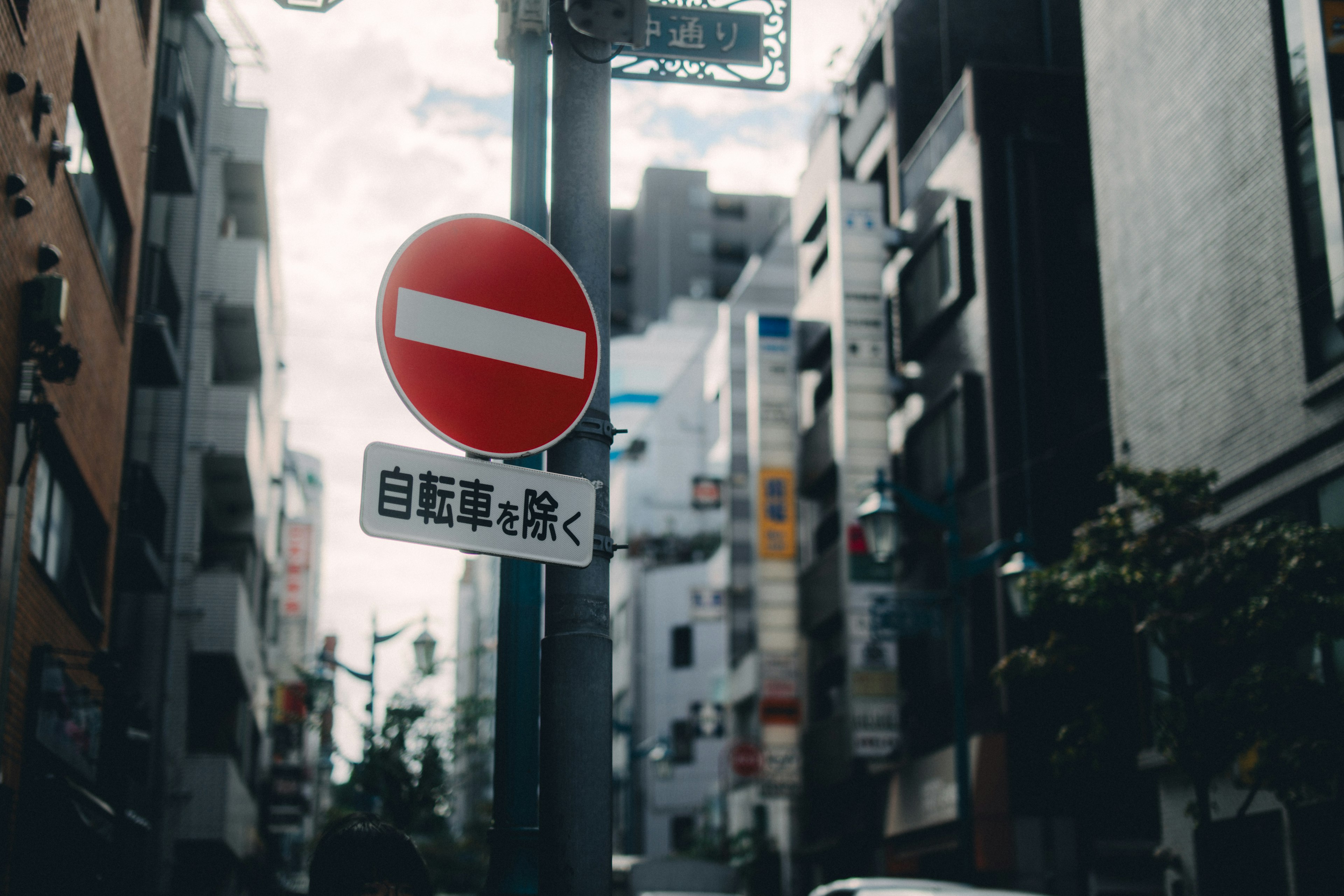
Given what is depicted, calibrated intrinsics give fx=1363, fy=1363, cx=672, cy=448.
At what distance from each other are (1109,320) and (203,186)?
21733mm

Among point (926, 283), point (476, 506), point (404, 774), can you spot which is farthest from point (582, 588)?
point (926, 283)

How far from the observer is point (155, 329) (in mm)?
23531

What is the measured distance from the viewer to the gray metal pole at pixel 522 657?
4750 mm

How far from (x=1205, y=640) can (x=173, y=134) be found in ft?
60.9

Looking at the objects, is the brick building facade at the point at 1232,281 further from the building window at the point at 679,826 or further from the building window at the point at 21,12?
the building window at the point at 679,826

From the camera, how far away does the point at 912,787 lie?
98.0 feet

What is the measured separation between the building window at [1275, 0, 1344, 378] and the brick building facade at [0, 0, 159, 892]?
512 inches

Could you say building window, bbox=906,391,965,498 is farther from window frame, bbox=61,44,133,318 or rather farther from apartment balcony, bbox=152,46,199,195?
window frame, bbox=61,44,133,318

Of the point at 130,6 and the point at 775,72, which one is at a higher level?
the point at 130,6

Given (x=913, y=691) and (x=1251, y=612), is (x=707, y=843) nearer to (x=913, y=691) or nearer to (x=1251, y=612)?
(x=913, y=691)

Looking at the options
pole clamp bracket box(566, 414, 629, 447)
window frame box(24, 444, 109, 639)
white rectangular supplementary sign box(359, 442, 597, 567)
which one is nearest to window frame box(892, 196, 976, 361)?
window frame box(24, 444, 109, 639)

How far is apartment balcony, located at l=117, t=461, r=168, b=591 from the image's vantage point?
2206cm

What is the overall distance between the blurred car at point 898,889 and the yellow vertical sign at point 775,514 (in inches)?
900

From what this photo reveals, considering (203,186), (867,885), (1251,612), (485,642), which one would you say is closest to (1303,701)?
(1251,612)
